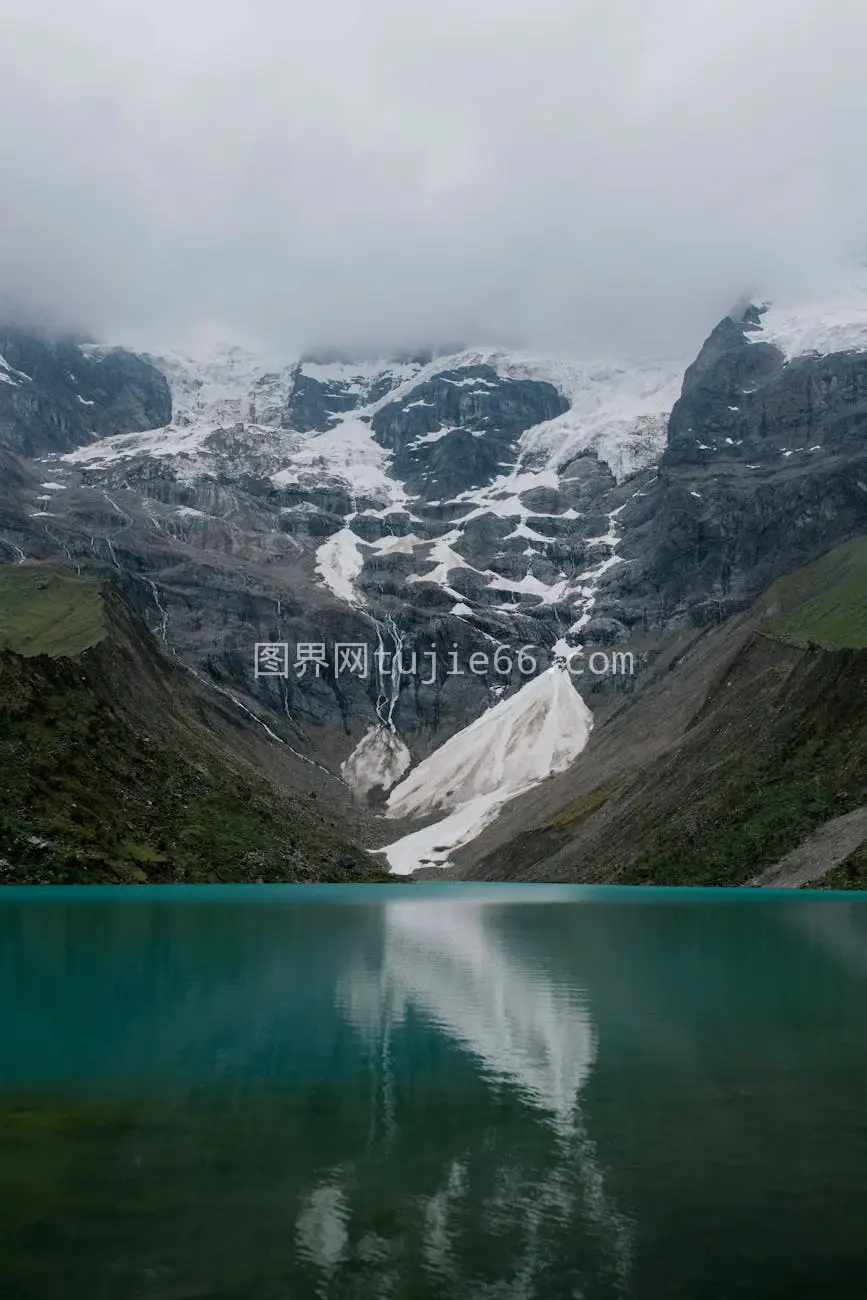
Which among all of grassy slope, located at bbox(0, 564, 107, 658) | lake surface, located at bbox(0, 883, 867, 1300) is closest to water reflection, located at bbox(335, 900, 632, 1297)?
lake surface, located at bbox(0, 883, 867, 1300)

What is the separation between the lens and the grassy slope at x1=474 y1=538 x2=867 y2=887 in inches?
5640

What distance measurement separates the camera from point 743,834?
14700cm

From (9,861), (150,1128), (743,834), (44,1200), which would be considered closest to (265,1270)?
(44,1200)

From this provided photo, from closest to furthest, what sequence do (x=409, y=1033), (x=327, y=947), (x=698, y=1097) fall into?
(x=698, y=1097), (x=409, y=1033), (x=327, y=947)

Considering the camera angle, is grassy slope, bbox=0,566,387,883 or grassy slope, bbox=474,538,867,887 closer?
grassy slope, bbox=0,566,387,883

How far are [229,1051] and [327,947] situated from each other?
3129 centimetres

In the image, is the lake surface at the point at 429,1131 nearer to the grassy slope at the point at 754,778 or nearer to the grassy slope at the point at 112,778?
the grassy slope at the point at 112,778

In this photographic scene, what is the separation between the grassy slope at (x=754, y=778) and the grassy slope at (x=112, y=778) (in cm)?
4223

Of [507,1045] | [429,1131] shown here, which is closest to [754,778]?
[507,1045]

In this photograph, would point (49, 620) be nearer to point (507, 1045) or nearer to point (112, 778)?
point (112, 778)

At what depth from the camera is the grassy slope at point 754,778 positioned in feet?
470

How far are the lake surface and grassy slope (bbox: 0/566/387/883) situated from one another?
7990cm

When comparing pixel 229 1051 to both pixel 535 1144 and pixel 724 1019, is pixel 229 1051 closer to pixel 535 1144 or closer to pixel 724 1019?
pixel 535 1144

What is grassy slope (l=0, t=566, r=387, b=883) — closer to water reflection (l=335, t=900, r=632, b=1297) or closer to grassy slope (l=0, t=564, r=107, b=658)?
grassy slope (l=0, t=564, r=107, b=658)
